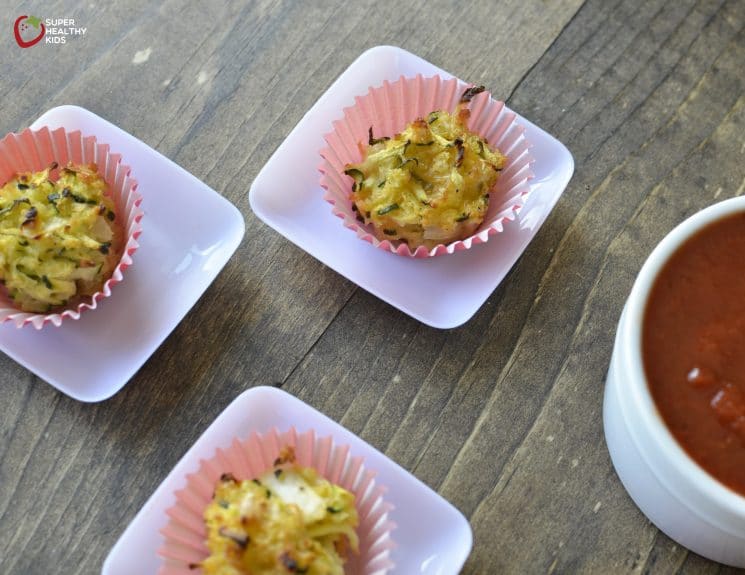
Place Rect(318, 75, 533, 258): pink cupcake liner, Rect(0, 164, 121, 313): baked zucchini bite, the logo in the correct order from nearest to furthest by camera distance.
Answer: Rect(0, 164, 121, 313): baked zucchini bite
Rect(318, 75, 533, 258): pink cupcake liner
the logo

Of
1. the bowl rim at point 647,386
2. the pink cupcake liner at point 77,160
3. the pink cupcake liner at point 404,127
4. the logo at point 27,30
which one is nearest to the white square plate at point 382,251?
the pink cupcake liner at point 404,127

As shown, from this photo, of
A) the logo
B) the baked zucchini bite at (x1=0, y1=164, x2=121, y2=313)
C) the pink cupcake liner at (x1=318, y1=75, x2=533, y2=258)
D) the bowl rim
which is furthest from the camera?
the logo

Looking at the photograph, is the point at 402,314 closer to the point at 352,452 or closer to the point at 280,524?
the point at 352,452

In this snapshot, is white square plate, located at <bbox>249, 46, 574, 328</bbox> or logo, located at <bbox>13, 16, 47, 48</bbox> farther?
logo, located at <bbox>13, 16, 47, 48</bbox>

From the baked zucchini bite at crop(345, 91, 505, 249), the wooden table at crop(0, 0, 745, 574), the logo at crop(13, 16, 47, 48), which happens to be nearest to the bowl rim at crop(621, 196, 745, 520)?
the wooden table at crop(0, 0, 745, 574)

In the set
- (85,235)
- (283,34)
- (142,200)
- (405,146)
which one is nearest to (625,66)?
(405,146)

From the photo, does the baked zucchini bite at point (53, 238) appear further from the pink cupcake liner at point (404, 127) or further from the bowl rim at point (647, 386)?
the bowl rim at point (647, 386)

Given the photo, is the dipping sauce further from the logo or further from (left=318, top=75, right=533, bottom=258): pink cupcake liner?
the logo

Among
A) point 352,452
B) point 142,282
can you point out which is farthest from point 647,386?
point 142,282
